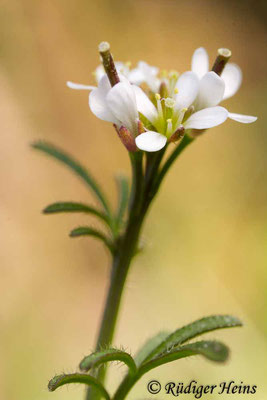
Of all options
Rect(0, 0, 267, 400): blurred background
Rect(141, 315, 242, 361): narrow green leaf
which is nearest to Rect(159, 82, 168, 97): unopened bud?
Rect(141, 315, 242, 361): narrow green leaf

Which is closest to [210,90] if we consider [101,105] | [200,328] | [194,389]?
[101,105]

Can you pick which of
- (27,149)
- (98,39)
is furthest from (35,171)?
(98,39)

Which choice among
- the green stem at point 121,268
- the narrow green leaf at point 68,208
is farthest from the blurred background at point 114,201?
the narrow green leaf at point 68,208

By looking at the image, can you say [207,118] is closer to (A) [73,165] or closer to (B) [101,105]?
(B) [101,105]

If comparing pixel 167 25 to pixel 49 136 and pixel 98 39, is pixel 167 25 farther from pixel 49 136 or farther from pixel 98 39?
pixel 49 136

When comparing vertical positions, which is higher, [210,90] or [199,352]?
[210,90]

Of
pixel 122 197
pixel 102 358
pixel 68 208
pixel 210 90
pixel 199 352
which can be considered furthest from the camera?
pixel 122 197
